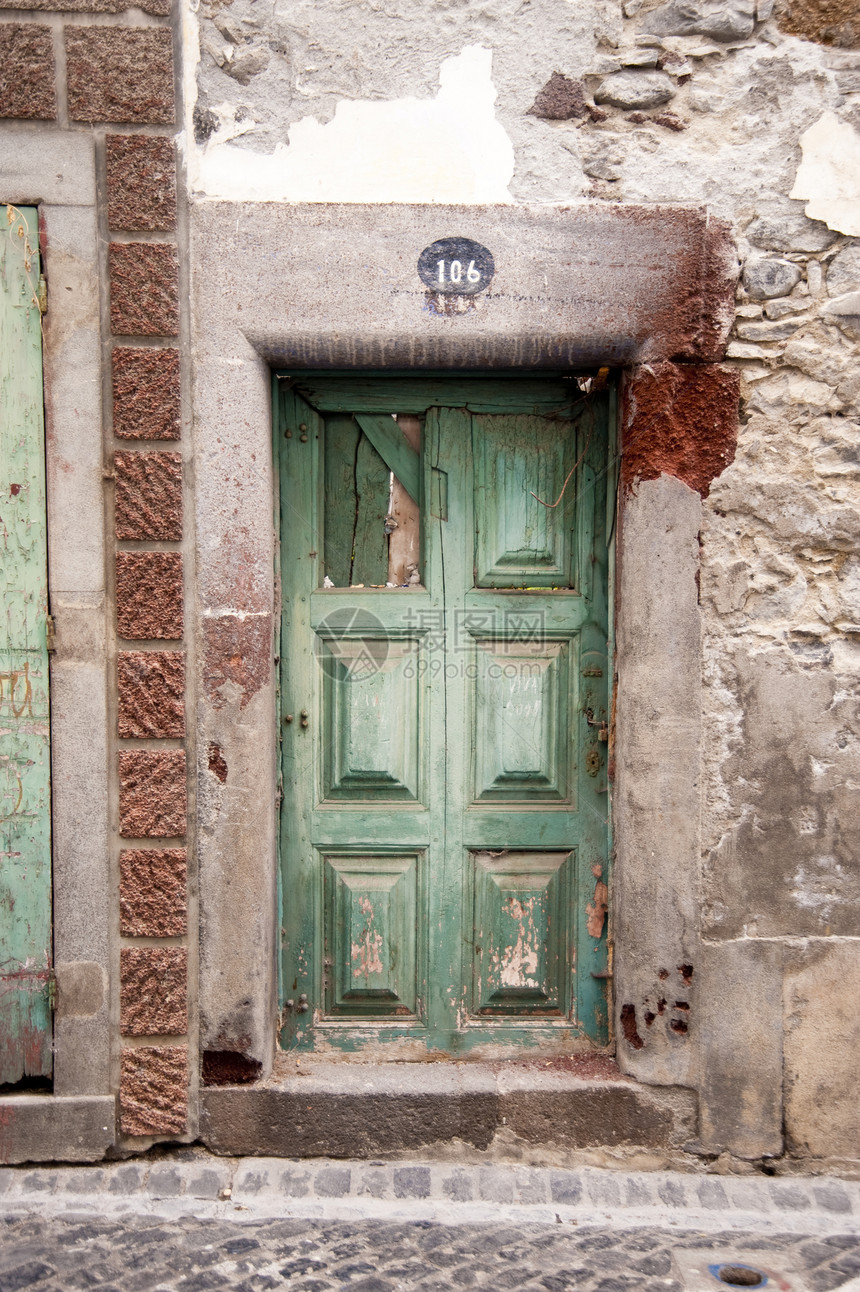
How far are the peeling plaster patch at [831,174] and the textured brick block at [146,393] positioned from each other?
6.39 ft

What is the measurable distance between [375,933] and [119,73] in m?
2.75

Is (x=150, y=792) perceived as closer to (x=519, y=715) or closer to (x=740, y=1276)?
(x=519, y=715)

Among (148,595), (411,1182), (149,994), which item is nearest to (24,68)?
(148,595)

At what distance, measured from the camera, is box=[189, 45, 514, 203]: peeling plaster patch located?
2490 millimetres

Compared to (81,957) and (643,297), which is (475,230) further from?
(81,957)

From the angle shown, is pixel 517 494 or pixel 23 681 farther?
pixel 517 494

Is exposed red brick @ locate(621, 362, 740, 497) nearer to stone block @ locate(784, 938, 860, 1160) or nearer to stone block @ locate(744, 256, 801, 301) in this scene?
stone block @ locate(744, 256, 801, 301)

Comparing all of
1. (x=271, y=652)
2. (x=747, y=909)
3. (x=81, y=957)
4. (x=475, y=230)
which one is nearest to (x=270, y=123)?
→ (x=475, y=230)

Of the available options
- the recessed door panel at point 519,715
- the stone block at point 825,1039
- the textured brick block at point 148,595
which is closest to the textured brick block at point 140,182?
the textured brick block at point 148,595

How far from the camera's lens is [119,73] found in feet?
8.09

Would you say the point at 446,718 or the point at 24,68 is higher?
the point at 24,68

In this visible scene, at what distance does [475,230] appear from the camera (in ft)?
8.25

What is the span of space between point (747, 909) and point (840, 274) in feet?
6.37

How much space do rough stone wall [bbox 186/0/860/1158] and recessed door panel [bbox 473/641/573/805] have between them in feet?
1.56
